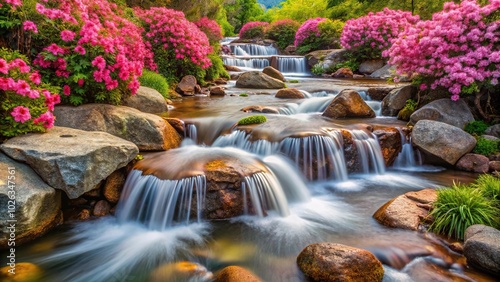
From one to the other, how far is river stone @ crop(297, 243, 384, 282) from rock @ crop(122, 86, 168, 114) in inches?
253

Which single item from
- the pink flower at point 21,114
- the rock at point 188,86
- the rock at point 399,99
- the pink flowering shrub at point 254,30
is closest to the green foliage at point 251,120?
Result: the rock at point 399,99

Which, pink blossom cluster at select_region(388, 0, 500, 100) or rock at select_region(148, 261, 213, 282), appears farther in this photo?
pink blossom cluster at select_region(388, 0, 500, 100)

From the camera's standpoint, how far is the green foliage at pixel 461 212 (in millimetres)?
4223

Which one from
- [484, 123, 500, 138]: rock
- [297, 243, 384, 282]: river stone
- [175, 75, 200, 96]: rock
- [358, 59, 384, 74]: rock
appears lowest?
[297, 243, 384, 282]: river stone

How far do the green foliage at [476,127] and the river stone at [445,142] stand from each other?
0.73m

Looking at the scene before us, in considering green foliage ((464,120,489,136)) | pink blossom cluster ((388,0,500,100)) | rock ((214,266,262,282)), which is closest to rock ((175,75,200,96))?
pink blossom cluster ((388,0,500,100))

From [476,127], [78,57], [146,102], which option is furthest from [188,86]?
[476,127]

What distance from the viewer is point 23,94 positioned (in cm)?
462

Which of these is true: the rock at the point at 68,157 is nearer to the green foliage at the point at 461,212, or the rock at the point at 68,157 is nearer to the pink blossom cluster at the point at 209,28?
the green foliage at the point at 461,212

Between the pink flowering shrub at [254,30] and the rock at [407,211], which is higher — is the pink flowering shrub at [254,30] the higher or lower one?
the higher one

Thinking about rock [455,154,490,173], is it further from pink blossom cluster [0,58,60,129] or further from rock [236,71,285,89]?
rock [236,71,285,89]

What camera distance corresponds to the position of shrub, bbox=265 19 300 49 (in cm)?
2908

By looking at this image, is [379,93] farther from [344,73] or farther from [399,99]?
[344,73]

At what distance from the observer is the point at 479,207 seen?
14.3 feet
